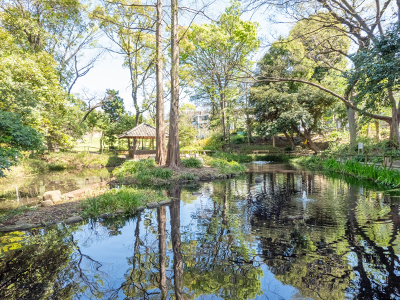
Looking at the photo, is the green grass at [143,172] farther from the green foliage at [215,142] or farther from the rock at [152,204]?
the green foliage at [215,142]

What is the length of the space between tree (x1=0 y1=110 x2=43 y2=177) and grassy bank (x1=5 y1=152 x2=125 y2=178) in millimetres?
9848

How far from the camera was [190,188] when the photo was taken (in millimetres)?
9656

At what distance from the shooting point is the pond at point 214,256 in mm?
2797

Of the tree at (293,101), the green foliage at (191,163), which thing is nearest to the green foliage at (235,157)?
the tree at (293,101)

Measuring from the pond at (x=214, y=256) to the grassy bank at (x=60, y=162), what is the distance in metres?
12.9

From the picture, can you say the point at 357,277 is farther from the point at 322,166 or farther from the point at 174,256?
the point at 322,166

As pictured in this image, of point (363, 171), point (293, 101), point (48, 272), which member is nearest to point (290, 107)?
point (293, 101)

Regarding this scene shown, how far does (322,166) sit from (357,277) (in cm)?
1517

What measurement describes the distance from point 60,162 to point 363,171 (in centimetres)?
1980

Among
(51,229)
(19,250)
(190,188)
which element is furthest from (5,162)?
(190,188)

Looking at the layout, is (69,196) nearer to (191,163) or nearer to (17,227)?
(17,227)

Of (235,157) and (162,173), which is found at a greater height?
(235,157)

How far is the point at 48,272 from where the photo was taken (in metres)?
3.19

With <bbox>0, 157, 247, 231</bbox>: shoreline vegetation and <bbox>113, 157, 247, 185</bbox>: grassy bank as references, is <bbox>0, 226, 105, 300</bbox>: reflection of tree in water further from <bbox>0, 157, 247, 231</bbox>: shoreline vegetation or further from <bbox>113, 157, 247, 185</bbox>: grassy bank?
<bbox>113, 157, 247, 185</bbox>: grassy bank
